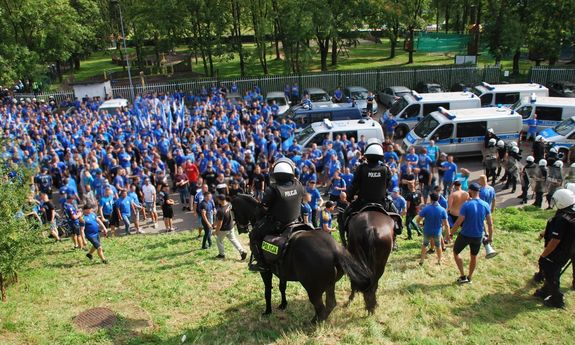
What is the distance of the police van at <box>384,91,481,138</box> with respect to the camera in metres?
20.6

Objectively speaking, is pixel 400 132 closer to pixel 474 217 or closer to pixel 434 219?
pixel 434 219

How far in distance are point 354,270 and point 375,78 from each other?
26413 millimetres

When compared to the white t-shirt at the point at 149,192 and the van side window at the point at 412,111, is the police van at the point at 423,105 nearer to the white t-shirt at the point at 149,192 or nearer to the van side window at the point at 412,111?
the van side window at the point at 412,111

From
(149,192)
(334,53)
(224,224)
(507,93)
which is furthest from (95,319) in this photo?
(334,53)

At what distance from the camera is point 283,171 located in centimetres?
702

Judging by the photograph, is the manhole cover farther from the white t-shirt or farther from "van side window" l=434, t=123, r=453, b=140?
"van side window" l=434, t=123, r=453, b=140

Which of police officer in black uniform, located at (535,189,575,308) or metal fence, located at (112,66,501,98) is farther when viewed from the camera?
metal fence, located at (112,66,501,98)

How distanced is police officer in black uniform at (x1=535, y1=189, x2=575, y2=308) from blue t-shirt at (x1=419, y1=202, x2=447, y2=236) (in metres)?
1.84

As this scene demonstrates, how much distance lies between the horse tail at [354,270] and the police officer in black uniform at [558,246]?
321 centimetres

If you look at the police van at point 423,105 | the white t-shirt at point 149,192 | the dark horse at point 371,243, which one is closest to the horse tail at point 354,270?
the dark horse at point 371,243

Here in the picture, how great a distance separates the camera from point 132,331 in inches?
295

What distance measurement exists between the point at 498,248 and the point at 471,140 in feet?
29.2

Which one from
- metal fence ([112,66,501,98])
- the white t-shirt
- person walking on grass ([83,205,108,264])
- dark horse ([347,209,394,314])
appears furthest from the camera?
metal fence ([112,66,501,98])

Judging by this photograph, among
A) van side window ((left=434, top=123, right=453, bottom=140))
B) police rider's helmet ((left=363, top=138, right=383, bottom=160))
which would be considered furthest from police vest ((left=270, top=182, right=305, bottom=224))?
van side window ((left=434, top=123, right=453, bottom=140))
